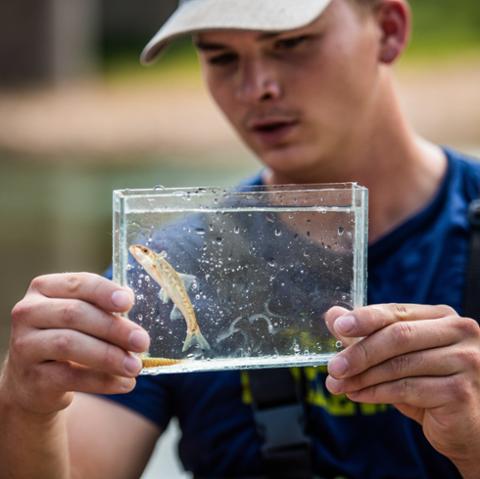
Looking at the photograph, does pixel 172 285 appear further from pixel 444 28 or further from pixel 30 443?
pixel 444 28

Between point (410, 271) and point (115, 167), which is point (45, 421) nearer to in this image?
point (410, 271)

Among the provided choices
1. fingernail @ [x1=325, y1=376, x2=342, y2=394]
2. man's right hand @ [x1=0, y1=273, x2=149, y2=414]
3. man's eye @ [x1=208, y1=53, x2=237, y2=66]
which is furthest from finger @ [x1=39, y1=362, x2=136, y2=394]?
man's eye @ [x1=208, y1=53, x2=237, y2=66]

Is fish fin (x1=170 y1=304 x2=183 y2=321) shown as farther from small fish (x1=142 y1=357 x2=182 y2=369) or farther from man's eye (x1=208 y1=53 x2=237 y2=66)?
man's eye (x1=208 y1=53 x2=237 y2=66)

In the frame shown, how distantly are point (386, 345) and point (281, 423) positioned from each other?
0.50 m

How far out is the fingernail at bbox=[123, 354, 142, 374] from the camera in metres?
1.43

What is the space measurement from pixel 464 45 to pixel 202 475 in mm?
13608

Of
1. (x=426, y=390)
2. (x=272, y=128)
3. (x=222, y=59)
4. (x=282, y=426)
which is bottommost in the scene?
(x=282, y=426)

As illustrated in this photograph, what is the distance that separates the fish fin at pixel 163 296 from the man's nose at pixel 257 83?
57 centimetres

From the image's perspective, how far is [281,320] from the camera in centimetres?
154

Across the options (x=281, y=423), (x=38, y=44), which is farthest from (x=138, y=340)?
(x=38, y=44)

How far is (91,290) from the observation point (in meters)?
1.43

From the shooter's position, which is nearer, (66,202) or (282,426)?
(282,426)

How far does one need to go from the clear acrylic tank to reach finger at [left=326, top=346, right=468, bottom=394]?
81 mm

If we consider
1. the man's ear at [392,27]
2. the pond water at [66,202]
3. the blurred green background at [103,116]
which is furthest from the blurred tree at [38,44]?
the man's ear at [392,27]
